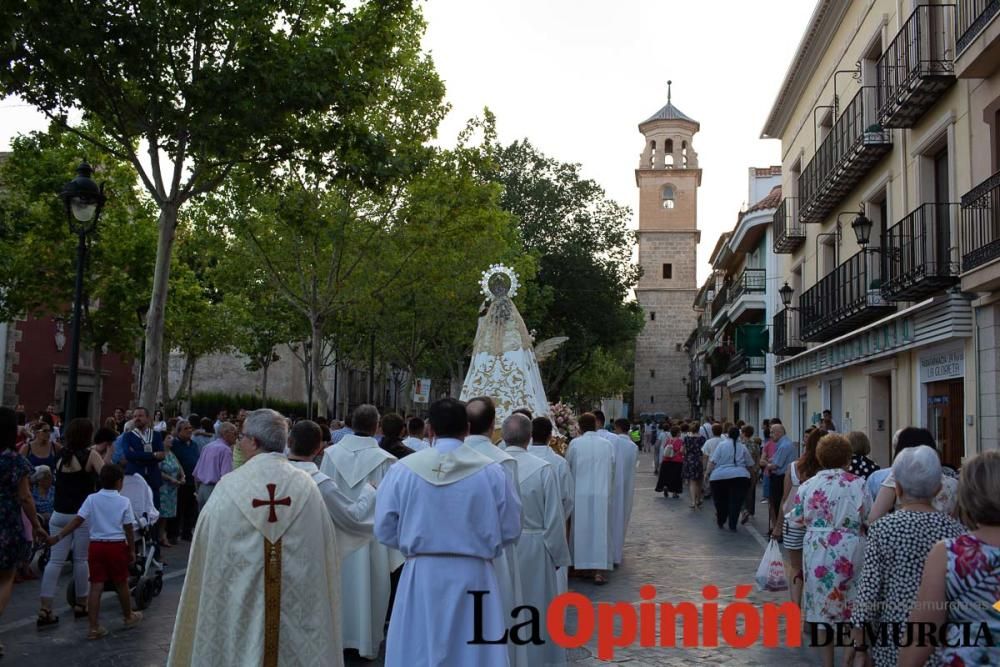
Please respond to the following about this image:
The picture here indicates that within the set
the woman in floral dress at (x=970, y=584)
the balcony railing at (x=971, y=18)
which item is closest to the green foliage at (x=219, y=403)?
the balcony railing at (x=971, y=18)

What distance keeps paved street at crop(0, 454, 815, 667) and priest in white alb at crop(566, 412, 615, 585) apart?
358 millimetres

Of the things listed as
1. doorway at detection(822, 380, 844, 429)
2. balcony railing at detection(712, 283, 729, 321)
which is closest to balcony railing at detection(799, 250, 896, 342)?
doorway at detection(822, 380, 844, 429)

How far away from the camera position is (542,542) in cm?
727

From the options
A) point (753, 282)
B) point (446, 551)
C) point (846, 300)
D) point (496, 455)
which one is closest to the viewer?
point (446, 551)

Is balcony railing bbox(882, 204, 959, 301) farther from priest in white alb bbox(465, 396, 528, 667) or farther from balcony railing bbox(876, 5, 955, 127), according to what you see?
priest in white alb bbox(465, 396, 528, 667)

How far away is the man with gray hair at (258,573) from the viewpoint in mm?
5297

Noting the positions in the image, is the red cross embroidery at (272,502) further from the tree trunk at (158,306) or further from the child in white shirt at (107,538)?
the tree trunk at (158,306)

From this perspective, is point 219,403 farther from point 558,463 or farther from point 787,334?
point 558,463

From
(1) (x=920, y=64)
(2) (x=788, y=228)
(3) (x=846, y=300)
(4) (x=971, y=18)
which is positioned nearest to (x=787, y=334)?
(2) (x=788, y=228)

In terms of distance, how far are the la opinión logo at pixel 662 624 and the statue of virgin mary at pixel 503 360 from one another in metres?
4.71

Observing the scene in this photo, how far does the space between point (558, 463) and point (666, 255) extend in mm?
69871

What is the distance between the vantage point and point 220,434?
1324 cm

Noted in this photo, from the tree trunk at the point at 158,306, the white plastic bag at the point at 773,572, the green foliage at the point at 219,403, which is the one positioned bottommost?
the white plastic bag at the point at 773,572

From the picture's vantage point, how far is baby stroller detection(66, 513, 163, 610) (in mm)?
9227
